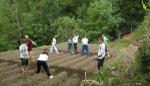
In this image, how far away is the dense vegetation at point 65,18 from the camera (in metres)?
41.7

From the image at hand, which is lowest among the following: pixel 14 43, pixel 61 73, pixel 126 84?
pixel 14 43

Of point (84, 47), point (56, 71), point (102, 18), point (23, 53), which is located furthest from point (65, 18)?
point (23, 53)

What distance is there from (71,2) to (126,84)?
4087cm

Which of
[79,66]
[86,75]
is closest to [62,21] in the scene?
[79,66]

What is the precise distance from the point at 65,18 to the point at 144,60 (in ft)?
114

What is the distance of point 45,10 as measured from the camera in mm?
46906

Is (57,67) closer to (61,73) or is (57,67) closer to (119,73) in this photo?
(61,73)

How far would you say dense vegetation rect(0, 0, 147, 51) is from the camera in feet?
137

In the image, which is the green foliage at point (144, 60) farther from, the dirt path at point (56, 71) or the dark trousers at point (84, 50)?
the dark trousers at point (84, 50)

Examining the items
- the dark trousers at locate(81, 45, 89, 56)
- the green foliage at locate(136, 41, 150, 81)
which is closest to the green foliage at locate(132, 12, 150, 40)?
the green foliage at locate(136, 41, 150, 81)

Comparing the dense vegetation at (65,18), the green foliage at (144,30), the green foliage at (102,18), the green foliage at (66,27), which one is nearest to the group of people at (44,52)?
the green foliage at (144,30)

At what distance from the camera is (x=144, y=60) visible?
8.38 m

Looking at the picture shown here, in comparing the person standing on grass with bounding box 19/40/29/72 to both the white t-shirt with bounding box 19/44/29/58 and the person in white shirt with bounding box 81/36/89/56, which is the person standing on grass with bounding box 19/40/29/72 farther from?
the person in white shirt with bounding box 81/36/89/56

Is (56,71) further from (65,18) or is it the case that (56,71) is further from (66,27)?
(65,18)
